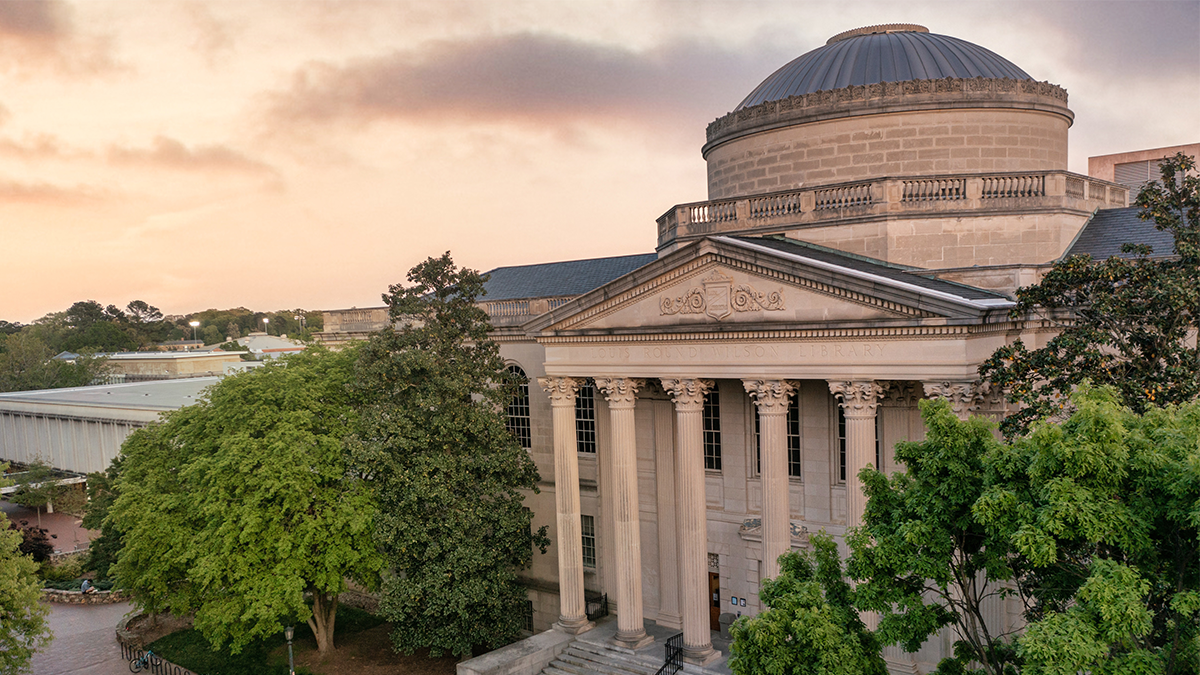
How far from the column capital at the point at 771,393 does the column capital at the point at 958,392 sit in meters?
3.63

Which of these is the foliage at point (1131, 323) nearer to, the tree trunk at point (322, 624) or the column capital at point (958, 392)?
the column capital at point (958, 392)

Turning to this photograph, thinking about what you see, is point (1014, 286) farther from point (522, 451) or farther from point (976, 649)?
point (522, 451)

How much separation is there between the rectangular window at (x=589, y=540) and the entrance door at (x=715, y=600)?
496cm

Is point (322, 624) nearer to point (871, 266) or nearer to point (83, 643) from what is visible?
point (83, 643)

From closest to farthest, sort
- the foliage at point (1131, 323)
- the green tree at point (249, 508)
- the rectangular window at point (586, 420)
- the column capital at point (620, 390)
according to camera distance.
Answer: the foliage at point (1131, 323), the column capital at point (620, 390), the green tree at point (249, 508), the rectangular window at point (586, 420)

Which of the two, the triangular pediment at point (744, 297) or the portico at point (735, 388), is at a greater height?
the triangular pediment at point (744, 297)

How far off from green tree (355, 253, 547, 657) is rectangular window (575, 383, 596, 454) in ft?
9.60

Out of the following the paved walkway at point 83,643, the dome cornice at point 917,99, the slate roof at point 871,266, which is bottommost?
the paved walkway at point 83,643

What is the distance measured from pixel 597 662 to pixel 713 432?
8011 millimetres

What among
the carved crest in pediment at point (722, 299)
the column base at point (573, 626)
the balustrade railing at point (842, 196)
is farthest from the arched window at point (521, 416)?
the balustrade railing at point (842, 196)

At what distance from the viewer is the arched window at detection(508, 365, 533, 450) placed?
98.6 ft

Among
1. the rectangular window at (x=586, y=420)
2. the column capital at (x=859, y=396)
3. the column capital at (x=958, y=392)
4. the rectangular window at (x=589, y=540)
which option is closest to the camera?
the column capital at (x=958, y=392)

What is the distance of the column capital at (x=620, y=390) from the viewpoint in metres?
23.5

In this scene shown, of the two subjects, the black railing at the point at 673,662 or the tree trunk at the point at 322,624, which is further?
the tree trunk at the point at 322,624
